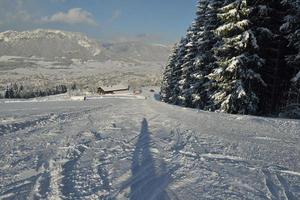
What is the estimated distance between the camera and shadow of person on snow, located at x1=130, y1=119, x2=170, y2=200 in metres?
5.26

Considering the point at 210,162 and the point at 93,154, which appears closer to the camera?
the point at 210,162

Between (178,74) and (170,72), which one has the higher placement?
(170,72)

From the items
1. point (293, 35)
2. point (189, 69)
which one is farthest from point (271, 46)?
point (189, 69)

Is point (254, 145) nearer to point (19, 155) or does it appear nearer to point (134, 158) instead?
point (134, 158)

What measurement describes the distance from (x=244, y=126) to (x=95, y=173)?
730 centimetres

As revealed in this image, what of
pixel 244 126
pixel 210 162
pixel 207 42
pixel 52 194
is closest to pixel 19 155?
pixel 52 194

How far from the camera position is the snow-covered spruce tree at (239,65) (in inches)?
749

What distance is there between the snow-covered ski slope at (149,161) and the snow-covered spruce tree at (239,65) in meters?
7.23

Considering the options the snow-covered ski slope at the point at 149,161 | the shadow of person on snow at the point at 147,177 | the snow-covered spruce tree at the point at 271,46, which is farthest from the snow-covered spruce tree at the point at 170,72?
the shadow of person on snow at the point at 147,177

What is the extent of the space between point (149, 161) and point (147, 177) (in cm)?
104

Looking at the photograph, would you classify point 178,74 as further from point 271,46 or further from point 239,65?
point 239,65

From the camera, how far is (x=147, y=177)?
607 cm

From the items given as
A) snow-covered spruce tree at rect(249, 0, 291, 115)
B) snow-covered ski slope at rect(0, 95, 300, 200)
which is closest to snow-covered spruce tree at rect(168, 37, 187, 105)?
snow-covered spruce tree at rect(249, 0, 291, 115)

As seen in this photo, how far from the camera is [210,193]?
5.43 meters
